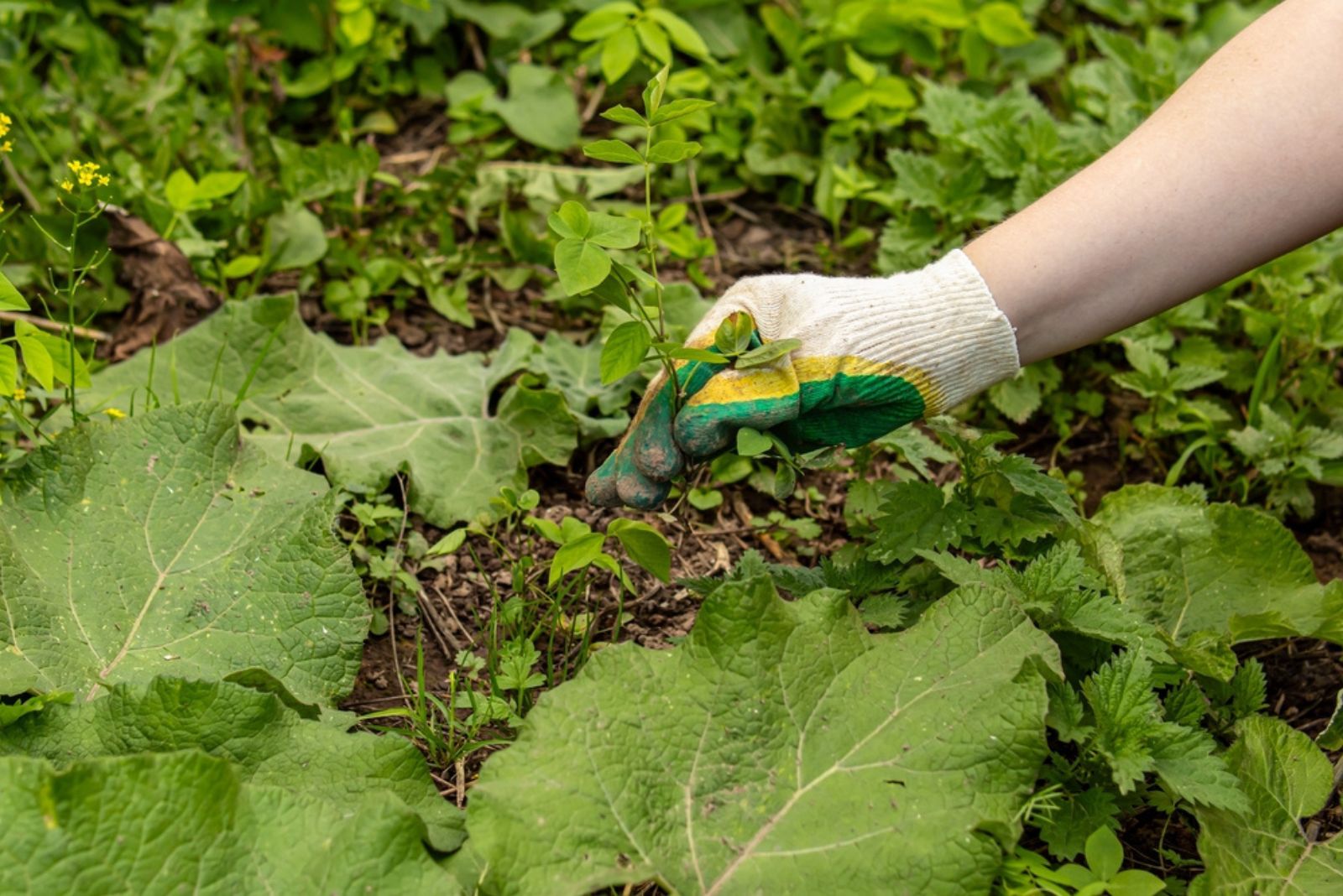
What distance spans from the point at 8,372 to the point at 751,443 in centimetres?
115

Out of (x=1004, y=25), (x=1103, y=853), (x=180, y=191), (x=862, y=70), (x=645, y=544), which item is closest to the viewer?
(x=1103, y=853)

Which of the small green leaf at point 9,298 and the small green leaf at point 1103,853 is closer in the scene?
the small green leaf at point 1103,853

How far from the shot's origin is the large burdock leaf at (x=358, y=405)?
2570 mm

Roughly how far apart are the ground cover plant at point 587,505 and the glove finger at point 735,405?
0.05 meters

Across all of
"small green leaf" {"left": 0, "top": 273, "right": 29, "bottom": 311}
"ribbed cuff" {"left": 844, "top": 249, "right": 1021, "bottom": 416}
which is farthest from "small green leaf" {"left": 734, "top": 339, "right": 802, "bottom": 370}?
"small green leaf" {"left": 0, "top": 273, "right": 29, "bottom": 311}

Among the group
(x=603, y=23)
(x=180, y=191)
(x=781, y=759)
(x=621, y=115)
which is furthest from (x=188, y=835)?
(x=603, y=23)

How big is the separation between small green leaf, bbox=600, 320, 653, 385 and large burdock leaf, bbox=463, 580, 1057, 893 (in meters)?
0.37

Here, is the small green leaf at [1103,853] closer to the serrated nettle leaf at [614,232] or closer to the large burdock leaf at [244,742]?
the large burdock leaf at [244,742]

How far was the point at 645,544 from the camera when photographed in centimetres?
213

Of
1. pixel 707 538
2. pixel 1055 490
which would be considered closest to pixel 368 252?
pixel 707 538

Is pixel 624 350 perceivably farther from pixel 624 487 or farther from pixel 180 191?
pixel 180 191

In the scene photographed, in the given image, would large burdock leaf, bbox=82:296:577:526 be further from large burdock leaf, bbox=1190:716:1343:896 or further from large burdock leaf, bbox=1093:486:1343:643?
large burdock leaf, bbox=1190:716:1343:896

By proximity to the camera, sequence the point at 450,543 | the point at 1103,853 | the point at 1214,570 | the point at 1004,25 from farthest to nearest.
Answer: the point at 1004,25
the point at 450,543
the point at 1214,570
the point at 1103,853

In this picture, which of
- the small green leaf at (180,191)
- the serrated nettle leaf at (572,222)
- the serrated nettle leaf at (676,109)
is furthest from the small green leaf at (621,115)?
the small green leaf at (180,191)
